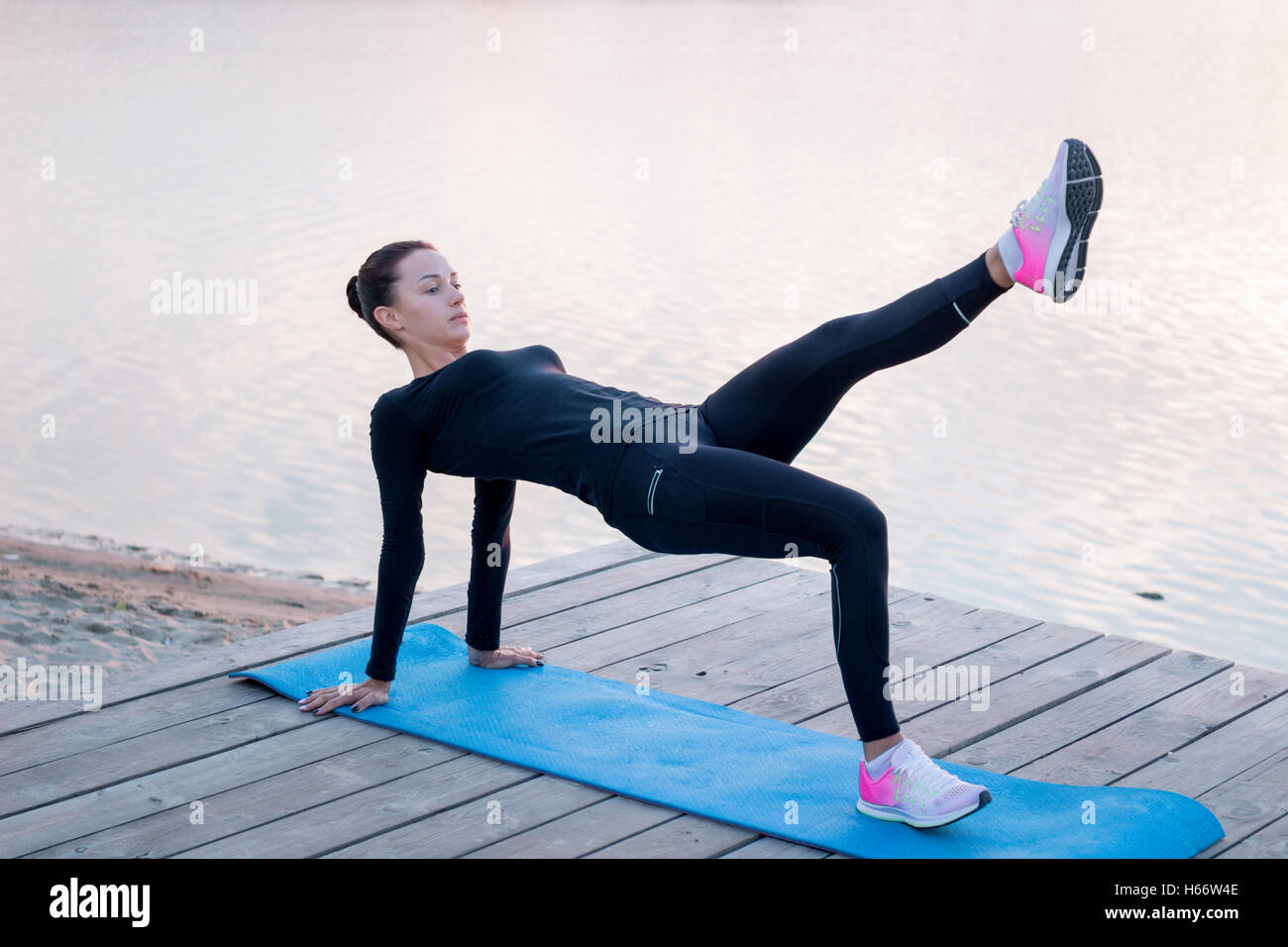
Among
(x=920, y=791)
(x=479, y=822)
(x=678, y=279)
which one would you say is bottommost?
(x=479, y=822)

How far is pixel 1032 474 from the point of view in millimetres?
6398

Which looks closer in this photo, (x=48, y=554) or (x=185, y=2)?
(x=48, y=554)

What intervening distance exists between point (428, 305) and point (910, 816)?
1467 mm

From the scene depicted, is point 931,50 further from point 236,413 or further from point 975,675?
point 975,675

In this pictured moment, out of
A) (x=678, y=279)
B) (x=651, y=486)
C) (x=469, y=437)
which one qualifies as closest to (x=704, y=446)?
(x=651, y=486)

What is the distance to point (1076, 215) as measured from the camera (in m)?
2.59

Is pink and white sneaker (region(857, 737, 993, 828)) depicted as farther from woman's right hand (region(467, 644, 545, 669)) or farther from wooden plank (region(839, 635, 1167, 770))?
woman's right hand (region(467, 644, 545, 669))

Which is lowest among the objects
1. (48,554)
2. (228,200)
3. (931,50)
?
(48,554)

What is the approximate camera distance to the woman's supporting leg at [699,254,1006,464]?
2.56m

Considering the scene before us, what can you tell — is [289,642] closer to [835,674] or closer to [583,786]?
[583,786]

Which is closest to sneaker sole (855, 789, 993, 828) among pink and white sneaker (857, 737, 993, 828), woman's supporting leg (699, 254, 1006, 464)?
pink and white sneaker (857, 737, 993, 828)

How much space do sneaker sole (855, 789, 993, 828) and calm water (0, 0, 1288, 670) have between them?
2822 millimetres

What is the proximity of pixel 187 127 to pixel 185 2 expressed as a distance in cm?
1208

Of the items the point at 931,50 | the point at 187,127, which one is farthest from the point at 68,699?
the point at 931,50
